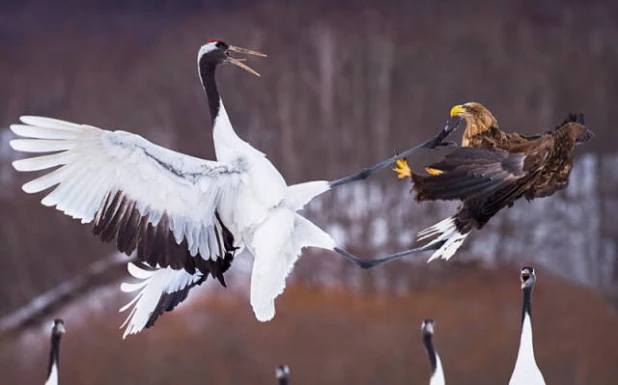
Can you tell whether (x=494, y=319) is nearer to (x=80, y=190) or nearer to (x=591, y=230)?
(x=591, y=230)

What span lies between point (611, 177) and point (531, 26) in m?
0.67

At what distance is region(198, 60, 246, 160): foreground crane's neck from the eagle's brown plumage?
0.42 meters

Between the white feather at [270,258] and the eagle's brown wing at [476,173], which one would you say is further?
the white feather at [270,258]

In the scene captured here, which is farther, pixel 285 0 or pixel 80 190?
pixel 285 0

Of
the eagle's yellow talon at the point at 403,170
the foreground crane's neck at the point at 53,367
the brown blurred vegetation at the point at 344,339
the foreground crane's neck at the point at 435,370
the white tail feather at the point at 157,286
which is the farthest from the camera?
the brown blurred vegetation at the point at 344,339

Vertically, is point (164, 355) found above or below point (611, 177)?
below

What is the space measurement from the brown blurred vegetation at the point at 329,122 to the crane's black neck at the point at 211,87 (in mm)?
1799

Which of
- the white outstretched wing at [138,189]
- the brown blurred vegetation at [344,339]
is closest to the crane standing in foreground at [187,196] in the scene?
the white outstretched wing at [138,189]

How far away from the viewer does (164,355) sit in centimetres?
398

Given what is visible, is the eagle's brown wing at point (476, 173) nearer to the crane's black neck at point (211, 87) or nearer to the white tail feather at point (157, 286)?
the crane's black neck at point (211, 87)

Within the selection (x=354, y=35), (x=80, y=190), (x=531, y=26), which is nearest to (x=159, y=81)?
(x=354, y=35)

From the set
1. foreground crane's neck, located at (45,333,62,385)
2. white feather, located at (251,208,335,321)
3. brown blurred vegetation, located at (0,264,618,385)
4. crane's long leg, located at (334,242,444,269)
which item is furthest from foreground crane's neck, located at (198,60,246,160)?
brown blurred vegetation, located at (0,264,618,385)

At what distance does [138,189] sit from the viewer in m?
2.01

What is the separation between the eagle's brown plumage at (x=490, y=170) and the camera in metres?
1.81
